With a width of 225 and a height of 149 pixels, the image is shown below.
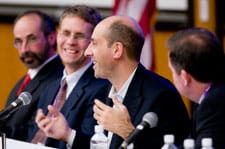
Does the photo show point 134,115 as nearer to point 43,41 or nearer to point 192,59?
point 192,59

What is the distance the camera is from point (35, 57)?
18.0 ft

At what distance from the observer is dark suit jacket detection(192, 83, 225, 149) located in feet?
11.9

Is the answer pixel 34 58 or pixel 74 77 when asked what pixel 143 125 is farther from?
pixel 34 58

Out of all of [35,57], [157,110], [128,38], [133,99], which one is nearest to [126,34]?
[128,38]

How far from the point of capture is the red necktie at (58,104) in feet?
15.8

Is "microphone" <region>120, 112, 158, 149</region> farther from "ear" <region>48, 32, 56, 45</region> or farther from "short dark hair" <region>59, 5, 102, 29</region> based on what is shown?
"ear" <region>48, 32, 56, 45</region>

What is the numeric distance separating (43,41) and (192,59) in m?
1.95

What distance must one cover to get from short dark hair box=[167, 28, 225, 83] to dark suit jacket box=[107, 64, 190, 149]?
0.32 metres

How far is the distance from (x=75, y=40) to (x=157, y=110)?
0.95 m

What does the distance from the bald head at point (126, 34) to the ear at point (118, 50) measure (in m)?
0.02

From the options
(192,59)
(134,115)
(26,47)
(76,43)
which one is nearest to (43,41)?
(26,47)

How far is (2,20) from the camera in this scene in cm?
745

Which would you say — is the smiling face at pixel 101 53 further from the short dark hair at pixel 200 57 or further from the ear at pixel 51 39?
the ear at pixel 51 39

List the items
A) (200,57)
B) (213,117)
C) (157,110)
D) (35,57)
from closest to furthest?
(213,117) < (200,57) < (157,110) < (35,57)
